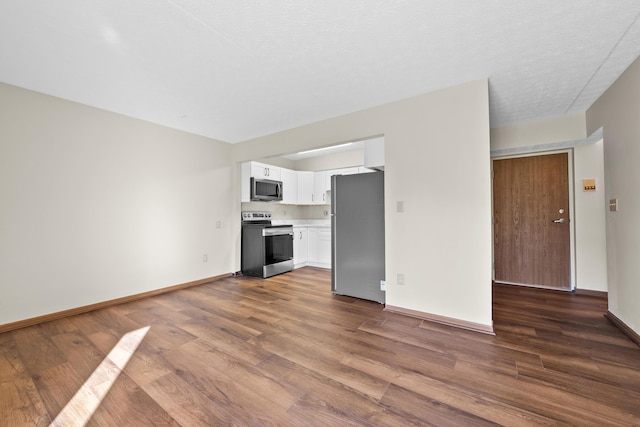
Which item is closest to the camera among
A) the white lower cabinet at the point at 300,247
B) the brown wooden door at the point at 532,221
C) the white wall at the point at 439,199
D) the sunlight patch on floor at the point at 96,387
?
the sunlight patch on floor at the point at 96,387

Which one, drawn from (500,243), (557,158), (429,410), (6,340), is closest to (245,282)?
(6,340)

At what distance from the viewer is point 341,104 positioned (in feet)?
10.1

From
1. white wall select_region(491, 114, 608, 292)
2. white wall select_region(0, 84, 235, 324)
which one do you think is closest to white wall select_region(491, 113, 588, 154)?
white wall select_region(491, 114, 608, 292)

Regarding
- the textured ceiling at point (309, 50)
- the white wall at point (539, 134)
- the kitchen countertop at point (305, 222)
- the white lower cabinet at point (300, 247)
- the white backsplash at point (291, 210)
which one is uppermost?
the textured ceiling at point (309, 50)

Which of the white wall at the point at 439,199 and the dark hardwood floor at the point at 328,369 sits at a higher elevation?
the white wall at the point at 439,199

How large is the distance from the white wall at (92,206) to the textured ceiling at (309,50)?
43 cm

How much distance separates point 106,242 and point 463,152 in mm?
4228

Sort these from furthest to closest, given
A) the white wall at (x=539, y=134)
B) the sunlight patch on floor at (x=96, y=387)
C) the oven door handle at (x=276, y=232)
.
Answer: the oven door handle at (x=276, y=232)
the white wall at (x=539, y=134)
the sunlight patch on floor at (x=96, y=387)

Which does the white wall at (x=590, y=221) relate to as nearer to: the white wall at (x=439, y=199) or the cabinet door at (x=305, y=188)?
the white wall at (x=439, y=199)

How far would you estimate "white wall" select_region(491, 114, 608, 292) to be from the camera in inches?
138

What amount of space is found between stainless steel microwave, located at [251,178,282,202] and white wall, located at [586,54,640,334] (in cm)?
456

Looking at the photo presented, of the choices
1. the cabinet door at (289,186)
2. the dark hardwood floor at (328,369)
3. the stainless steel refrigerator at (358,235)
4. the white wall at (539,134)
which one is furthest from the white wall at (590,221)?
the cabinet door at (289,186)

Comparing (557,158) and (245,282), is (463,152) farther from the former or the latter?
(245,282)

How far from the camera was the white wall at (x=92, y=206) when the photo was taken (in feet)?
A: 8.58
